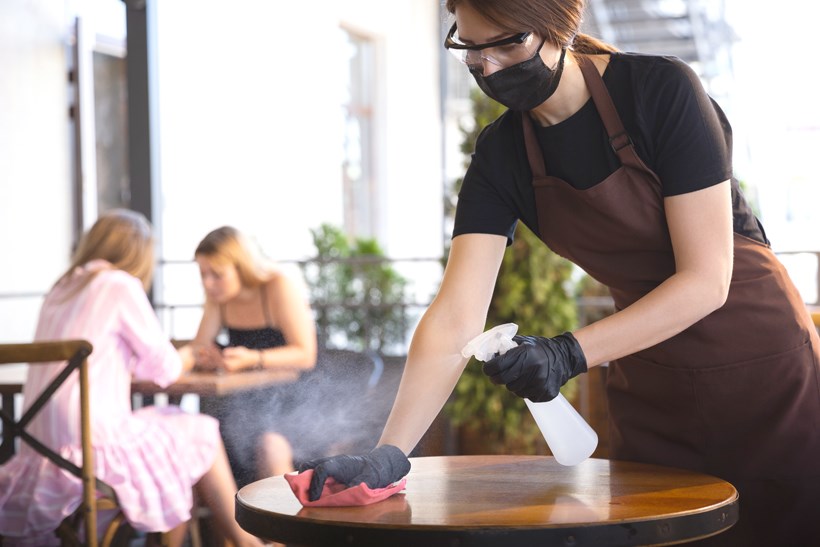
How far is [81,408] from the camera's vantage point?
232 cm

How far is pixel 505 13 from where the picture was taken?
1.30 m

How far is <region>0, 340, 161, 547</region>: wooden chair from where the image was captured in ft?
7.35

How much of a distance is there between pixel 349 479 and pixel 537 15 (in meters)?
0.63

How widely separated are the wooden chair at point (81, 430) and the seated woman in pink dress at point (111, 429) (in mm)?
39

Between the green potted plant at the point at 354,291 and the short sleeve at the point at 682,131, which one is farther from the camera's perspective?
the green potted plant at the point at 354,291

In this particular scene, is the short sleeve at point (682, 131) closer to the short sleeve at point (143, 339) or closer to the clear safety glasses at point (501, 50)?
the clear safety glasses at point (501, 50)

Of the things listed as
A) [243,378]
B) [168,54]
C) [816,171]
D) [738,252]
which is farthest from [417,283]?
[738,252]

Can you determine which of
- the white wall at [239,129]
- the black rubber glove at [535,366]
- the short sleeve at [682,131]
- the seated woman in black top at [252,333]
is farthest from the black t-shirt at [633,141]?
the white wall at [239,129]

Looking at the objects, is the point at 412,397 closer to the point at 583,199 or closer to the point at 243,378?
the point at 583,199

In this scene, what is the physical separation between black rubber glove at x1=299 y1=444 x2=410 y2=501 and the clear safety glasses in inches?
20.4

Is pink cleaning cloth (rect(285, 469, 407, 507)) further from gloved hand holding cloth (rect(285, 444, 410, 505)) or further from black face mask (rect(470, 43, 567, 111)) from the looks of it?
black face mask (rect(470, 43, 567, 111))

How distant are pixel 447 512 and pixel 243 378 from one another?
177 centimetres

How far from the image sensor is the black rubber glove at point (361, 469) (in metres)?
1.19

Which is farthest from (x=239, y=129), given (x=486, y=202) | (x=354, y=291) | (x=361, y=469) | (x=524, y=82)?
(x=361, y=469)
